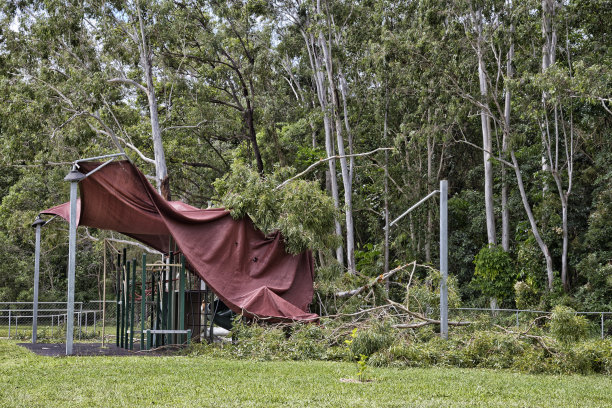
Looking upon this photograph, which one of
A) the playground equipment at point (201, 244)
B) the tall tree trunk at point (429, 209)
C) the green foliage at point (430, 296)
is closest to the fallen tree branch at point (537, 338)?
the green foliage at point (430, 296)

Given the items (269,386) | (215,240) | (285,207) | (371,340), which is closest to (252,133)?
(285,207)

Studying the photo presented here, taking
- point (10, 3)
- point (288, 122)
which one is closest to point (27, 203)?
point (10, 3)

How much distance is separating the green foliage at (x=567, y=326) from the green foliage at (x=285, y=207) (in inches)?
285

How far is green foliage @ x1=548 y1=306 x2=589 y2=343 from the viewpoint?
11461 millimetres

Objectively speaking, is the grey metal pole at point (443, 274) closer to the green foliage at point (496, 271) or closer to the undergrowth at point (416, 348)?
the undergrowth at point (416, 348)

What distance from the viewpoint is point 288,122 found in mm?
34594

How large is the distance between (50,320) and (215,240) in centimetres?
2130

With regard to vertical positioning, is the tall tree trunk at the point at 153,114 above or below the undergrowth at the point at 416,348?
above

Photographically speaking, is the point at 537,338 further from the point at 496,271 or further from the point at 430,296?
the point at 496,271

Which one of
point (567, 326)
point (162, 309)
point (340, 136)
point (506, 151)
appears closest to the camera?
point (567, 326)

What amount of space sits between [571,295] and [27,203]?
24233 mm

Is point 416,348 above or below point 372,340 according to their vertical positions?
below

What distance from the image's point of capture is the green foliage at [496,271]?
2552 centimetres

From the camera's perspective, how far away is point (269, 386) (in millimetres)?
9445
